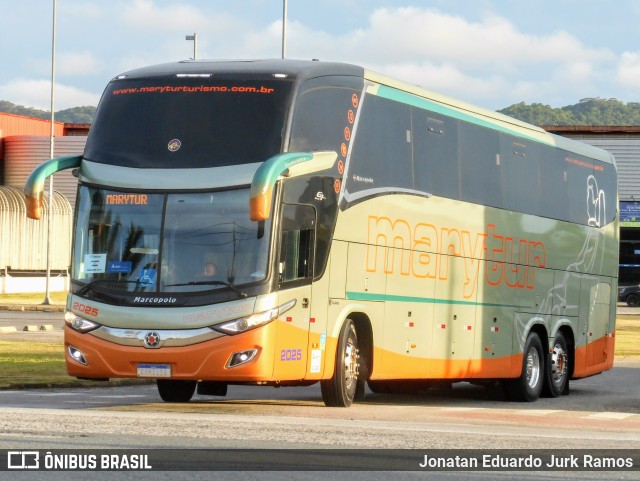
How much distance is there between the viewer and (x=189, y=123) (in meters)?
15.6

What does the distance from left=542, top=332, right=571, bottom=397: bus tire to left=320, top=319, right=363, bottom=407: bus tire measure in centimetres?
654

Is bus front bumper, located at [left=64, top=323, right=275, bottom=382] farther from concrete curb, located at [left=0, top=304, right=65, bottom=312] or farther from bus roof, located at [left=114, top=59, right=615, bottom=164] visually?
concrete curb, located at [left=0, top=304, right=65, bottom=312]

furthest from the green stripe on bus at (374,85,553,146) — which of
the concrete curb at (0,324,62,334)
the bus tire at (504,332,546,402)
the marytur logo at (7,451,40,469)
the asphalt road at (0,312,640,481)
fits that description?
the concrete curb at (0,324,62,334)

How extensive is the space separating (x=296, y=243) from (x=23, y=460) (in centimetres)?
579

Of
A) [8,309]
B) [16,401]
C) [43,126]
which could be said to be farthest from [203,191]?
[43,126]

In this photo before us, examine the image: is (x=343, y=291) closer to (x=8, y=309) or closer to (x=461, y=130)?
(x=461, y=130)

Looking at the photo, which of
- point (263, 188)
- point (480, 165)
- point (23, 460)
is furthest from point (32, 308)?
point (23, 460)

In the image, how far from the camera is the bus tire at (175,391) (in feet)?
58.5

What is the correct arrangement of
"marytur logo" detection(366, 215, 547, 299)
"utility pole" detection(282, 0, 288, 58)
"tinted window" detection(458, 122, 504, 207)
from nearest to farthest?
1. "marytur logo" detection(366, 215, 547, 299)
2. "tinted window" detection(458, 122, 504, 207)
3. "utility pole" detection(282, 0, 288, 58)

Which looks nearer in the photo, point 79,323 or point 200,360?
point 200,360

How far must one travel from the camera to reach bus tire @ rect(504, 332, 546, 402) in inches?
854

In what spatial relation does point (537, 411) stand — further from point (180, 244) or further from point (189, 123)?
point (189, 123)

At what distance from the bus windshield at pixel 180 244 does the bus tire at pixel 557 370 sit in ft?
29.5

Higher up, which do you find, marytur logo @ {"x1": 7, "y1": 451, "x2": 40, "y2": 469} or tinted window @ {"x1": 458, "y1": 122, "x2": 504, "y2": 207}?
tinted window @ {"x1": 458, "y1": 122, "x2": 504, "y2": 207}
